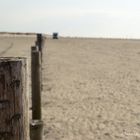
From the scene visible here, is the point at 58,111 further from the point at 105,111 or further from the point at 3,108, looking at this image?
the point at 3,108

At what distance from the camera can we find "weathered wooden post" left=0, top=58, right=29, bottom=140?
6.99 feet

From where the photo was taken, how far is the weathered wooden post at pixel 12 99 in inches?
83.9

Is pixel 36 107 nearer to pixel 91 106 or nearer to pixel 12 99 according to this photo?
pixel 12 99

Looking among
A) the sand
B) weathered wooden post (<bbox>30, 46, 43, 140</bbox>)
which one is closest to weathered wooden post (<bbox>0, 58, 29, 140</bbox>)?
weathered wooden post (<bbox>30, 46, 43, 140</bbox>)

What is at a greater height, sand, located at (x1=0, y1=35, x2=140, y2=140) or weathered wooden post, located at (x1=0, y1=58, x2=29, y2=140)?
weathered wooden post, located at (x1=0, y1=58, x2=29, y2=140)

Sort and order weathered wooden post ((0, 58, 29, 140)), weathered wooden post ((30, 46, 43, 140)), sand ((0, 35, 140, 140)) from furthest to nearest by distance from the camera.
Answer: sand ((0, 35, 140, 140)), weathered wooden post ((30, 46, 43, 140)), weathered wooden post ((0, 58, 29, 140))

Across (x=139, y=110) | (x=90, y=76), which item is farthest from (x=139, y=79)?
(x=139, y=110)

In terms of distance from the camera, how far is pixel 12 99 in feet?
7.03

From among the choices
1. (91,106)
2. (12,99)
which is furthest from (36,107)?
(91,106)

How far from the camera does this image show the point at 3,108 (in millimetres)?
2150

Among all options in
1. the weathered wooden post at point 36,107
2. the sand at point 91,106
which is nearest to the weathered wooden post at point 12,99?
the weathered wooden post at point 36,107

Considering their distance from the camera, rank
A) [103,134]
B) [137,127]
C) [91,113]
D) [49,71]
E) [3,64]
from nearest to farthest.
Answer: [3,64] → [103,134] → [137,127] → [91,113] → [49,71]

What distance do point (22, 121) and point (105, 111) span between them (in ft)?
21.4

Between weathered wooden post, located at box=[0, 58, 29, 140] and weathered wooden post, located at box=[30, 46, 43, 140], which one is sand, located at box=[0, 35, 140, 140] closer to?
weathered wooden post, located at box=[30, 46, 43, 140]
